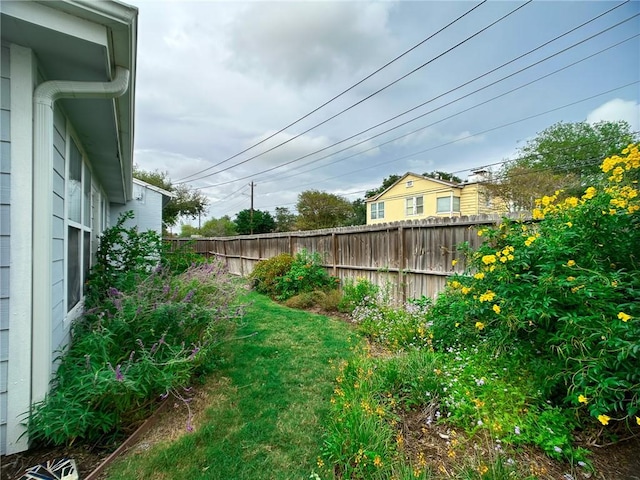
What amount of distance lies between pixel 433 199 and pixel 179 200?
2259cm

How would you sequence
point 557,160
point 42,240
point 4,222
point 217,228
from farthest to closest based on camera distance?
point 217,228
point 557,160
point 42,240
point 4,222

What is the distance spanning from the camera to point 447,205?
63.5 feet

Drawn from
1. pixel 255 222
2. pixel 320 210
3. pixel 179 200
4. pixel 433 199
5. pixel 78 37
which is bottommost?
pixel 78 37

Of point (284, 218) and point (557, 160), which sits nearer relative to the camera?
point (557, 160)

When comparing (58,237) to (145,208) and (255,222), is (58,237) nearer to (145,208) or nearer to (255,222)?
(145,208)

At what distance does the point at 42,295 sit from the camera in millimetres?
1926

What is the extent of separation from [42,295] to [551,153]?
2567cm

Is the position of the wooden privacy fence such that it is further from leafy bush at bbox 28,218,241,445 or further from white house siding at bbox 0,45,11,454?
white house siding at bbox 0,45,11,454

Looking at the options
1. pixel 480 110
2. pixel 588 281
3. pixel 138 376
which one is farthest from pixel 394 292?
pixel 480 110

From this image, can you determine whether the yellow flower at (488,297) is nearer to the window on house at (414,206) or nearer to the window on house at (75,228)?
the window on house at (75,228)

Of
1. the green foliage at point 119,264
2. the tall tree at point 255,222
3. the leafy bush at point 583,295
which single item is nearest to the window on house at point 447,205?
the leafy bush at point 583,295

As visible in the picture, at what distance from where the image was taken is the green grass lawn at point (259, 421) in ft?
6.09

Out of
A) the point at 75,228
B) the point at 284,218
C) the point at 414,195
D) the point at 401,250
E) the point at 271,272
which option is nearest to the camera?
the point at 75,228

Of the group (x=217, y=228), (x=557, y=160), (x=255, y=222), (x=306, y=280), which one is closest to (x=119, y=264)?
(x=306, y=280)
